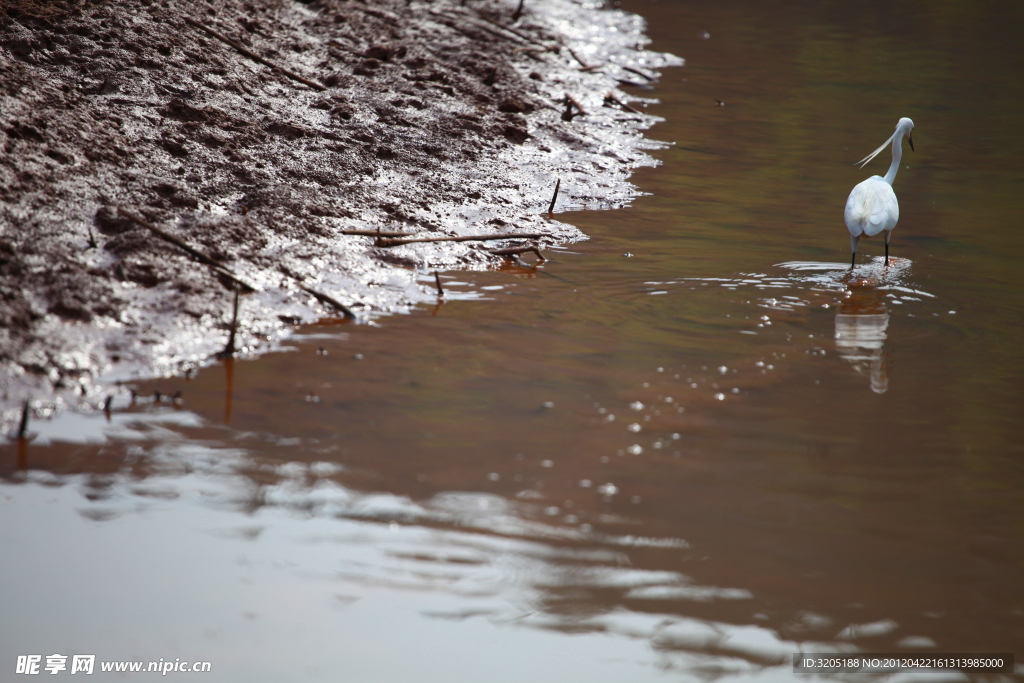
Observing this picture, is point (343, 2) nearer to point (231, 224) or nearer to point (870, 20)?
point (231, 224)

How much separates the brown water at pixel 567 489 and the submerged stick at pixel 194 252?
554mm

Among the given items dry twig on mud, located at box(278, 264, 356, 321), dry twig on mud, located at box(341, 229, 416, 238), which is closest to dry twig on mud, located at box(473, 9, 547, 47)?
dry twig on mud, located at box(341, 229, 416, 238)

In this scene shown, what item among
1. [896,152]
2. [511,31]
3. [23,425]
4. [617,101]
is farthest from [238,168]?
[511,31]

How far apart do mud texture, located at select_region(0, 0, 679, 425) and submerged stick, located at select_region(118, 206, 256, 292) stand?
0.05 m

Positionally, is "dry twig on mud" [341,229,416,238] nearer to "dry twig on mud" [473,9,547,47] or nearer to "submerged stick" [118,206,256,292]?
"submerged stick" [118,206,256,292]

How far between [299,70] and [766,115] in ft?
19.4

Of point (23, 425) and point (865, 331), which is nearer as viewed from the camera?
point (23, 425)

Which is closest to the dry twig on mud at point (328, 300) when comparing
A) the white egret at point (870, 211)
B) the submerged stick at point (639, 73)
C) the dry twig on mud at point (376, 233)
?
the dry twig on mud at point (376, 233)

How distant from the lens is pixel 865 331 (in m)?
4.71

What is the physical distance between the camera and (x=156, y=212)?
4.85 metres

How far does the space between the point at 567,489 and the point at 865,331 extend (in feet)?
8.42

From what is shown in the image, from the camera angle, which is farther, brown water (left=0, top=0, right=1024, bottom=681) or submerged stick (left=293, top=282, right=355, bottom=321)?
submerged stick (left=293, top=282, right=355, bottom=321)

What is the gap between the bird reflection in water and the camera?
4.24 m

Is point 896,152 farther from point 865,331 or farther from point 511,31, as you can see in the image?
point 511,31
